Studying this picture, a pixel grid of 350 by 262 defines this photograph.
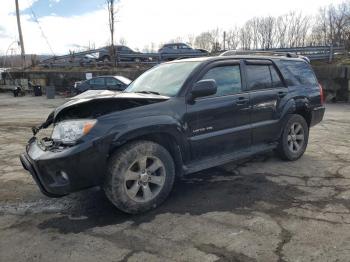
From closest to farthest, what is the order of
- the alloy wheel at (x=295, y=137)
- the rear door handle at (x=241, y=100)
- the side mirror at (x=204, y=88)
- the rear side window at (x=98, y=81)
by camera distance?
the side mirror at (x=204, y=88) < the rear door handle at (x=241, y=100) < the alloy wheel at (x=295, y=137) < the rear side window at (x=98, y=81)

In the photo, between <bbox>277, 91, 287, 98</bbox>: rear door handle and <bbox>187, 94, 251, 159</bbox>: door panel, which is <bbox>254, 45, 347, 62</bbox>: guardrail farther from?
<bbox>187, 94, 251, 159</bbox>: door panel

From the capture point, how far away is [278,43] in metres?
40.2

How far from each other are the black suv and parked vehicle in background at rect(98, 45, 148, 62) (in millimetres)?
22997

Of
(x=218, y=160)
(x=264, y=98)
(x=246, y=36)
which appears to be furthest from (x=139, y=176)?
(x=246, y=36)

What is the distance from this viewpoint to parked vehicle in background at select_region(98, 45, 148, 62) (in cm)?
2788

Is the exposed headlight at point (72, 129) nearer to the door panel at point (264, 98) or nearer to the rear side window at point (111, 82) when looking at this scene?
the door panel at point (264, 98)

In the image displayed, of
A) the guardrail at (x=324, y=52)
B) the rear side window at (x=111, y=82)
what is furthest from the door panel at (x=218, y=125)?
the guardrail at (x=324, y=52)

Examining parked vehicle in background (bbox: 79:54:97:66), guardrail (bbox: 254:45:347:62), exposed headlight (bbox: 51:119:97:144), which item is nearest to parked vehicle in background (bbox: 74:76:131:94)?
parked vehicle in background (bbox: 79:54:97:66)

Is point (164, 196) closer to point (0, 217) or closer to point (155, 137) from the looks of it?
point (155, 137)

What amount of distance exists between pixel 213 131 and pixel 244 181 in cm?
93

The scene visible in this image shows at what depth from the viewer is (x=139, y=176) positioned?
375cm

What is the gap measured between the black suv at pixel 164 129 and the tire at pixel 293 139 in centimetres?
3

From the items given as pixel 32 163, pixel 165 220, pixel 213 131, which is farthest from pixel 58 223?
pixel 213 131

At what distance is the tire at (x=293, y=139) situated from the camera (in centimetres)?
548
